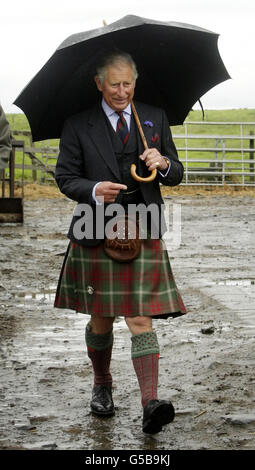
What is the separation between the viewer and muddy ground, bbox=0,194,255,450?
4621mm

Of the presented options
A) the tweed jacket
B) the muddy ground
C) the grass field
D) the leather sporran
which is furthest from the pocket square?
the grass field

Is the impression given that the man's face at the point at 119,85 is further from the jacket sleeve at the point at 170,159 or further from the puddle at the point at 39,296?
the puddle at the point at 39,296

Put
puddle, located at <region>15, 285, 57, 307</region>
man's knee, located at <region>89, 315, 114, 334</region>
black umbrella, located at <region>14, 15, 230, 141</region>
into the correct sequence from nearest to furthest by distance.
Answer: black umbrella, located at <region>14, 15, 230, 141</region>
man's knee, located at <region>89, 315, 114, 334</region>
puddle, located at <region>15, 285, 57, 307</region>

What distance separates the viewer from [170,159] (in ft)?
15.6

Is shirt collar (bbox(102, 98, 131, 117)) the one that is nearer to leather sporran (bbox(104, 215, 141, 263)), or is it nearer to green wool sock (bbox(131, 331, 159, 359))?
leather sporran (bbox(104, 215, 141, 263))

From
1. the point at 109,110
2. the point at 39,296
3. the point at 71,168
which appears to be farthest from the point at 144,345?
the point at 39,296

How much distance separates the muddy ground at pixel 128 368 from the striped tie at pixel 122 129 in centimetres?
147

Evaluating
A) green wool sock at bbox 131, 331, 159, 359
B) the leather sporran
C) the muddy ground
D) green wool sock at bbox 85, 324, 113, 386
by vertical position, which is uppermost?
the leather sporran

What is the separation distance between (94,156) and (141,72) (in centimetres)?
64

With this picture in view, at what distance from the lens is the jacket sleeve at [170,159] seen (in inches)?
184

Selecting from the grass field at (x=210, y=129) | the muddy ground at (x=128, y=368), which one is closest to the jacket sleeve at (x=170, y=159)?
the muddy ground at (x=128, y=368)

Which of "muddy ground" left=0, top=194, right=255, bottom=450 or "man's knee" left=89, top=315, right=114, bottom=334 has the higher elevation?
"man's knee" left=89, top=315, right=114, bottom=334

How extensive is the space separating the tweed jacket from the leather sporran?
0.28ft

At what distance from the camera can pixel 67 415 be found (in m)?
5.00
